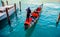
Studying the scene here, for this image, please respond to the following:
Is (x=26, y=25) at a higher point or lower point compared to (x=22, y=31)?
higher

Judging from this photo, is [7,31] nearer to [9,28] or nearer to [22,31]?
[9,28]

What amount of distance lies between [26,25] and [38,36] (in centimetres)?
180

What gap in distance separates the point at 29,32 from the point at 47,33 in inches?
83.5

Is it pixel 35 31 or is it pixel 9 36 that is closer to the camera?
pixel 9 36

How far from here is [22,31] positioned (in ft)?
46.6

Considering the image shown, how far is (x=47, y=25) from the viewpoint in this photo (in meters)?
16.2

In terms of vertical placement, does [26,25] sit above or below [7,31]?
above

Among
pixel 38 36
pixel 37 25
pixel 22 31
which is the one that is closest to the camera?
pixel 38 36

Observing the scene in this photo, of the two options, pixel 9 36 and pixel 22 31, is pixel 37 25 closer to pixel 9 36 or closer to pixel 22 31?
pixel 22 31

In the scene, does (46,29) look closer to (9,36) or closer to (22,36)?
(22,36)

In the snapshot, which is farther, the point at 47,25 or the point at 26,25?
the point at 47,25

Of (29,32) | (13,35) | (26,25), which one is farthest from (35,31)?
(13,35)

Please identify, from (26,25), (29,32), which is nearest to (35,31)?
(29,32)

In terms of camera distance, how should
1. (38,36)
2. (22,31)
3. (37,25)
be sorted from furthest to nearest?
(37,25), (22,31), (38,36)
